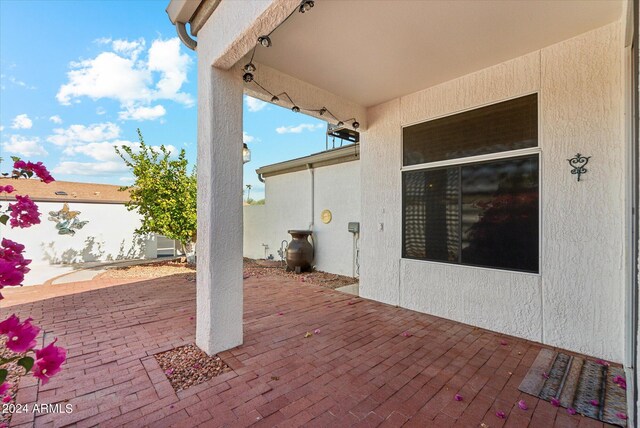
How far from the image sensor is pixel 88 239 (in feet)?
30.0

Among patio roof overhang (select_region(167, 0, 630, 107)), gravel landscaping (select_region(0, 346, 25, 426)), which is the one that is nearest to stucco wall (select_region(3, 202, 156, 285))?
gravel landscaping (select_region(0, 346, 25, 426))

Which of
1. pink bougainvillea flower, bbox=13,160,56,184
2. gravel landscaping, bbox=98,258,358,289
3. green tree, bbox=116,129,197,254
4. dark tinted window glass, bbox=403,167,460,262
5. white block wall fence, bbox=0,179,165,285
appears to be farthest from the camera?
white block wall fence, bbox=0,179,165,285

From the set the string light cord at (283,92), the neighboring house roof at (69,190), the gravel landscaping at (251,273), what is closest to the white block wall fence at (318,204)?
the gravel landscaping at (251,273)

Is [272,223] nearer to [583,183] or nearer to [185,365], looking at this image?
[185,365]

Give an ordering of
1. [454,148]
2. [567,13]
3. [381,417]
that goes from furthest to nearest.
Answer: [454,148] → [567,13] → [381,417]

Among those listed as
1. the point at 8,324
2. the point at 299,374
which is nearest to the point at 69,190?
the point at 299,374

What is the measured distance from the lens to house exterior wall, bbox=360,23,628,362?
2719 millimetres

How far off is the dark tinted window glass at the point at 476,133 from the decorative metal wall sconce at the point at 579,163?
421 mm

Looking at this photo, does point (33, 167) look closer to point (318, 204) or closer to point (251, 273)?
point (251, 273)

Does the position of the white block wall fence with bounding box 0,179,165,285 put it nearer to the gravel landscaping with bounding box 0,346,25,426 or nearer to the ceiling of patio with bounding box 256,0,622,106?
the gravel landscaping with bounding box 0,346,25,426

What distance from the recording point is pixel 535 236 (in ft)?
10.5

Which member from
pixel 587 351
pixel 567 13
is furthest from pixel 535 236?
pixel 567 13

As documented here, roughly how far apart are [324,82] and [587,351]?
14.9 ft

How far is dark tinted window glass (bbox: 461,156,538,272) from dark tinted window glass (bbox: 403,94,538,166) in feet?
0.81
